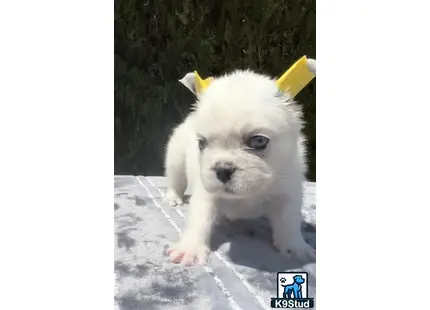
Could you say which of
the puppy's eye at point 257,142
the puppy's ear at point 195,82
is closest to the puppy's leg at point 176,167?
the puppy's ear at point 195,82

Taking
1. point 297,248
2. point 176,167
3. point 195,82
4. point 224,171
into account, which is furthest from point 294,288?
point 195,82

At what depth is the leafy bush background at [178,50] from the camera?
1.86 m

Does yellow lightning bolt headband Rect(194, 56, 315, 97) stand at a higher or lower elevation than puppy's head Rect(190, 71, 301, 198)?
higher

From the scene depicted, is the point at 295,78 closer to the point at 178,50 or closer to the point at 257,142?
the point at 257,142

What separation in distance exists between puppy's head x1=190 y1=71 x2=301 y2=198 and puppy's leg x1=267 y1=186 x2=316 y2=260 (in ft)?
0.37

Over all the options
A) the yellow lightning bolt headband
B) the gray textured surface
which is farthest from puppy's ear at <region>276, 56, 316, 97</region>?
the gray textured surface

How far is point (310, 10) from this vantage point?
184 centimetres

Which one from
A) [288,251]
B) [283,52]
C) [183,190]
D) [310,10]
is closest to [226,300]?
[288,251]

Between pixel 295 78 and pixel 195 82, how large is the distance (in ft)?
0.93

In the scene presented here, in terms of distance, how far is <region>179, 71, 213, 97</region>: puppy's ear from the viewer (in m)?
1.86

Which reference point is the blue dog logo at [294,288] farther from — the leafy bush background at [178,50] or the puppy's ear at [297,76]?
the puppy's ear at [297,76]

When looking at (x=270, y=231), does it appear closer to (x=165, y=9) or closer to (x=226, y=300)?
(x=226, y=300)

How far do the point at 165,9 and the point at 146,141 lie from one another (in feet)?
1.26

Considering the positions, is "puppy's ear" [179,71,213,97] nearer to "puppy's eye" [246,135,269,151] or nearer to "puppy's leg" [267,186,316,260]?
"puppy's eye" [246,135,269,151]
